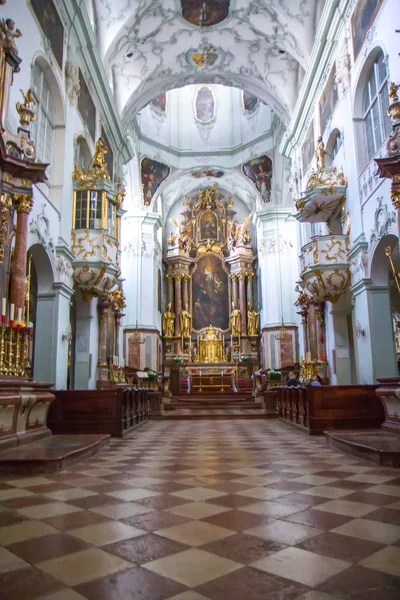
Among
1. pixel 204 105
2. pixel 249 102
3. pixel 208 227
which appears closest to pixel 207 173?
pixel 208 227

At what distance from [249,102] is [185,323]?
40.7 ft

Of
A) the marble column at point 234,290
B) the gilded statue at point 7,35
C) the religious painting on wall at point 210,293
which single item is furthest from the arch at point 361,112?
the religious painting on wall at point 210,293

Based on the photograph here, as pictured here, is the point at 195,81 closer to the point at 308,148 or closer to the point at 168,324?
the point at 308,148

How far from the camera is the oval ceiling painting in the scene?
16.3 metres

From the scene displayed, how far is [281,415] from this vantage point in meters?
13.5

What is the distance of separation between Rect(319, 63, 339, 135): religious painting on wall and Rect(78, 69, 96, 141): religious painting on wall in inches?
287

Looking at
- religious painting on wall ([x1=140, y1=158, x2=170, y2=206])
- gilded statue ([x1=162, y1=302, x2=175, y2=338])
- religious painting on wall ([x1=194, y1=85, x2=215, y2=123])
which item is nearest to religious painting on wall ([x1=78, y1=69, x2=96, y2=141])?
religious painting on wall ([x1=140, y1=158, x2=170, y2=206])

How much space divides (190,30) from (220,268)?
1419 centimetres

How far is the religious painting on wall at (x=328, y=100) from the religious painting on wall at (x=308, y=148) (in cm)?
126

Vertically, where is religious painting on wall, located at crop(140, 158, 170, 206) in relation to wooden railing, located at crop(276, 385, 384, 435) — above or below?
above

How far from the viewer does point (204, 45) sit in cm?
1812

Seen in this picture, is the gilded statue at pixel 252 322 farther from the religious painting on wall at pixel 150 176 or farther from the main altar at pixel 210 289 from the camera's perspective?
the religious painting on wall at pixel 150 176

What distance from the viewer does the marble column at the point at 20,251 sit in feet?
26.0

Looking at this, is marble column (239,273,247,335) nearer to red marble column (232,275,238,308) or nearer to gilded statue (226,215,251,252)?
red marble column (232,275,238,308)
